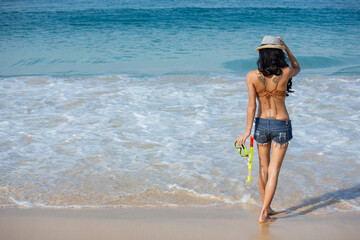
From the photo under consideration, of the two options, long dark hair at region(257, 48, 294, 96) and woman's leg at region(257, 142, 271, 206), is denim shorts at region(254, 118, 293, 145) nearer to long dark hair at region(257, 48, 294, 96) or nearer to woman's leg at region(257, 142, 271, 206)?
woman's leg at region(257, 142, 271, 206)

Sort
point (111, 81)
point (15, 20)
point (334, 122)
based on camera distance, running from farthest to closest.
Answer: point (15, 20) < point (111, 81) < point (334, 122)

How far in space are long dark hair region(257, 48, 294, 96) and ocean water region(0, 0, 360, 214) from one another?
155 cm

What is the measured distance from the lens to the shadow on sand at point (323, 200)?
12.8 ft

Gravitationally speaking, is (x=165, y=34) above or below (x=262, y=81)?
below

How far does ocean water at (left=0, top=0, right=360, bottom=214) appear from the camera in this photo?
4332 millimetres

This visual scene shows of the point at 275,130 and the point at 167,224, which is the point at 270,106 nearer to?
the point at 275,130

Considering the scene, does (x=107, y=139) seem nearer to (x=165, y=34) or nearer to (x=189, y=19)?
(x=165, y=34)

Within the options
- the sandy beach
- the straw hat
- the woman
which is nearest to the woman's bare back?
the woman

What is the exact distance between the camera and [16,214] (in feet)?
12.5

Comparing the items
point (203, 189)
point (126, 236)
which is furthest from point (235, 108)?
point (126, 236)

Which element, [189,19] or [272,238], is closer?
[272,238]

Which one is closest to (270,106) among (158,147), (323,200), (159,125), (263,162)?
(263,162)

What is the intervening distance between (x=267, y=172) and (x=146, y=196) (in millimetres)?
1404

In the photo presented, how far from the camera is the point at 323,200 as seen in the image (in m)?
4.12
